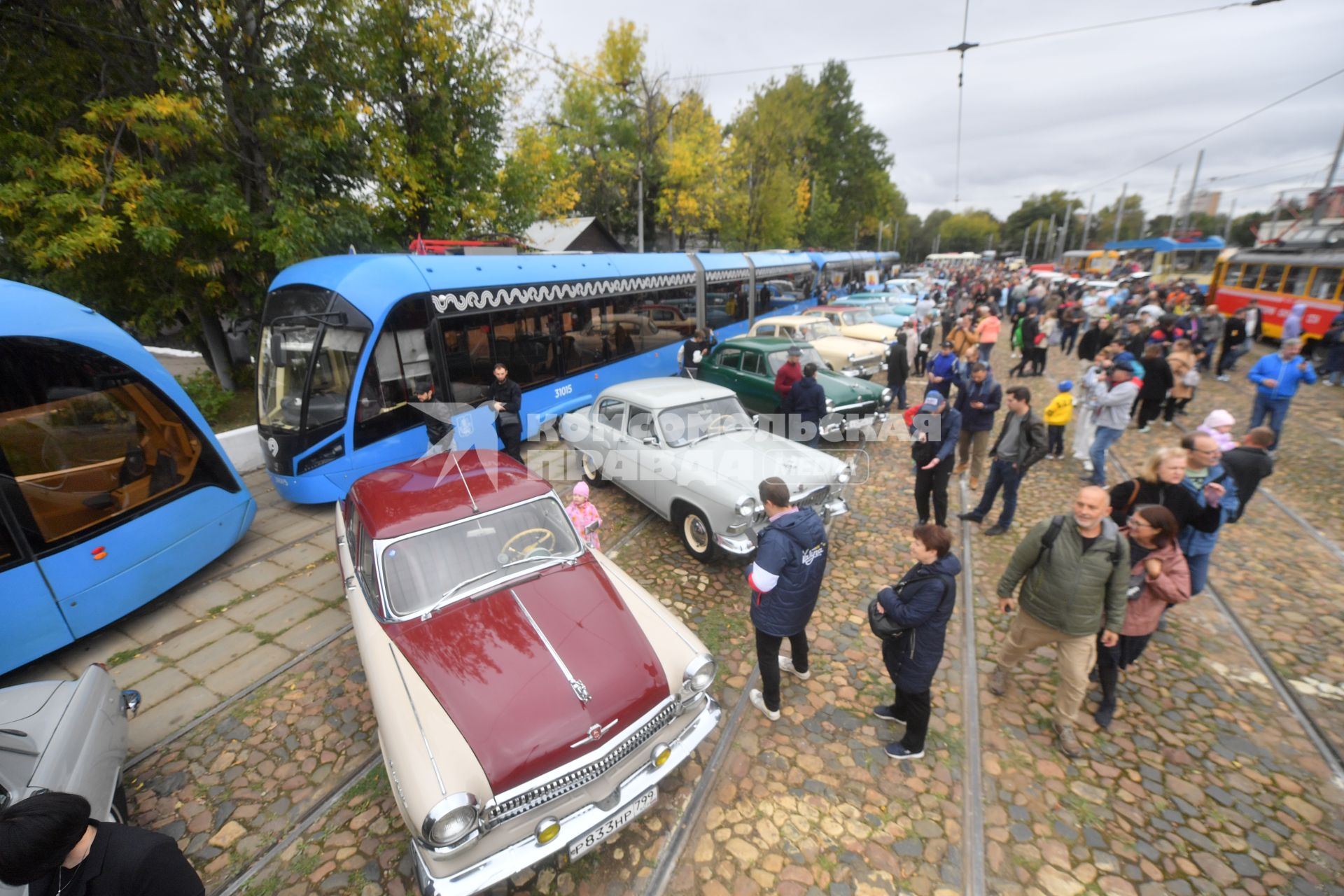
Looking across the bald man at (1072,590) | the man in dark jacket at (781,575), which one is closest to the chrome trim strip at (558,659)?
the man in dark jacket at (781,575)

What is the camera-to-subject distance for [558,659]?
3.29m

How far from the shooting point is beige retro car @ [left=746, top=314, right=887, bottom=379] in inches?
488

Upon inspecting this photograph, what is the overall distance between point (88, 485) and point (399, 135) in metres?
9.63

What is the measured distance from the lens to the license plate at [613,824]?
2.81m

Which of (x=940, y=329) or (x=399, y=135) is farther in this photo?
(x=940, y=329)

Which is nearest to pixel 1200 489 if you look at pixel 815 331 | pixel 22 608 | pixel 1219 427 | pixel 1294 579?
pixel 1219 427

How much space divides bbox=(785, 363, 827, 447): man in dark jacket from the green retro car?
87cm

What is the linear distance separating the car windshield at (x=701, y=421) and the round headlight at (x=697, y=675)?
3230 mm

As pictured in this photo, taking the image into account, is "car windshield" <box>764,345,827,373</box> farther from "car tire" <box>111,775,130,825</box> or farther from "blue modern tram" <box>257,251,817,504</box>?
"car tire" <box>111,775,130,825</box>

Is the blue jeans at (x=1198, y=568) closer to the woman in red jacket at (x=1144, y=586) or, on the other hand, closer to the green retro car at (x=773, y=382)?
the woman in red jacket at (x=1144, y=586)

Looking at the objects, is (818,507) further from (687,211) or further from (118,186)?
(687,211)

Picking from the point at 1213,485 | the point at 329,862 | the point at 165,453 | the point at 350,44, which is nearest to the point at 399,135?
the point at 350,44

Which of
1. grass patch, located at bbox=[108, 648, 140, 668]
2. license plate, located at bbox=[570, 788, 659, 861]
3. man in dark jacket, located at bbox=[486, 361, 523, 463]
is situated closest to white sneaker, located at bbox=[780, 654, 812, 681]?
license plate, located at bbox=[570, 788, 659, 861]

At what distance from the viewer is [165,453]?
5.50 metres
